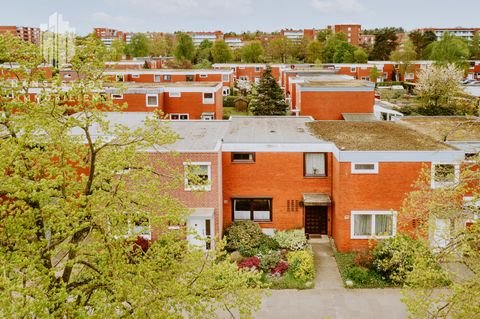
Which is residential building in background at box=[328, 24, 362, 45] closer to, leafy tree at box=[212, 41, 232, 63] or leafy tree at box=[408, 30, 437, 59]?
leafy tree at box=[408, 30, 437, 59]

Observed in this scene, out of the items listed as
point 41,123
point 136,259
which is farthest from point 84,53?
point 136,259

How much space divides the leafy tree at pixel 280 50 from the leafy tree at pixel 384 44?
2120cm

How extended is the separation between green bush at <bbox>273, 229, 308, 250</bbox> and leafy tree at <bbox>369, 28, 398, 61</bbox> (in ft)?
355

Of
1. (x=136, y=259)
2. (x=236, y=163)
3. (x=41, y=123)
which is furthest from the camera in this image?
(x=236, y=163)

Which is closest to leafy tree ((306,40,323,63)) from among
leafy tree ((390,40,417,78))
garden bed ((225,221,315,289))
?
leafy tree ((390,40,417,78))

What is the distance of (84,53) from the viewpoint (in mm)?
11477

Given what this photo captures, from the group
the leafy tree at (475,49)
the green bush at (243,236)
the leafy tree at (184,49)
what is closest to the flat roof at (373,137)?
the green bush at (243,236)

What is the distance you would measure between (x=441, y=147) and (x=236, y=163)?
10158 mm

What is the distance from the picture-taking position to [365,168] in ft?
77.6

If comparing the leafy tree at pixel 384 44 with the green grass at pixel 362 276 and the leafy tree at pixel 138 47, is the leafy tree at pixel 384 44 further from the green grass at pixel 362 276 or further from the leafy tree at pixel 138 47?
the green grass at pixel 362 276

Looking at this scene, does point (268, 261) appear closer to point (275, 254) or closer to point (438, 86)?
point (275, 254)

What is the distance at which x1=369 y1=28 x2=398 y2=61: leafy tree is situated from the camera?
123 m

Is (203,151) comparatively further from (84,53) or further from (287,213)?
(84,53)


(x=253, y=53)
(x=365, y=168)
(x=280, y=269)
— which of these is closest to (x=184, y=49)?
(x=253, y=53)
